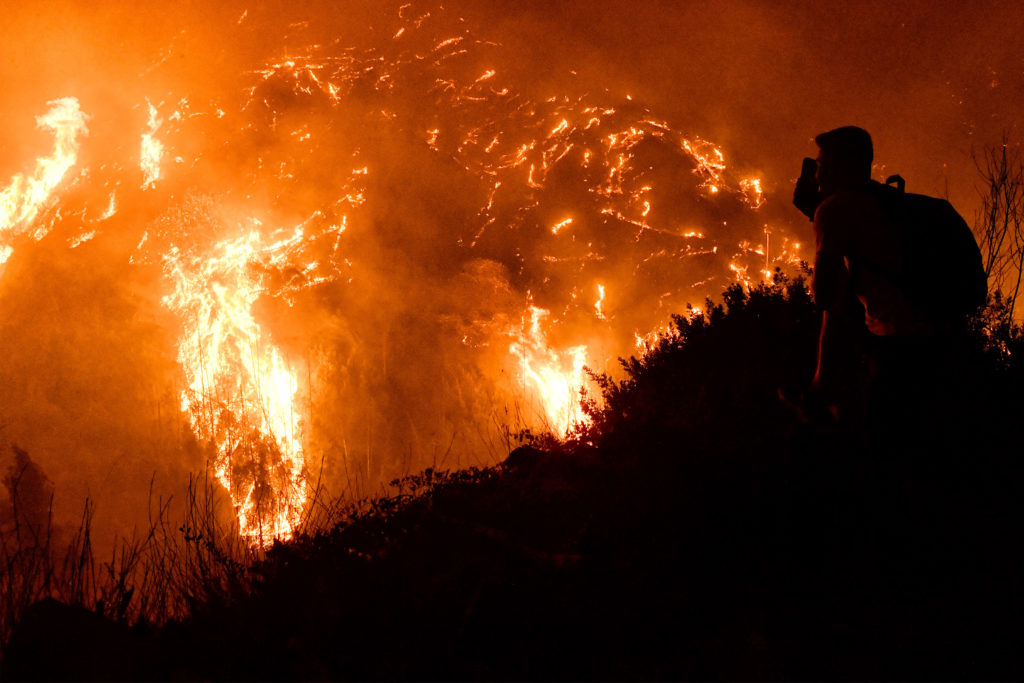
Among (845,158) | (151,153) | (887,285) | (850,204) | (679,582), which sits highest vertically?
(151,153)

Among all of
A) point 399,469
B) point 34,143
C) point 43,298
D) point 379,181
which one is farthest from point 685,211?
point 34,143

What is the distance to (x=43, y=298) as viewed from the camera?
1109 inches

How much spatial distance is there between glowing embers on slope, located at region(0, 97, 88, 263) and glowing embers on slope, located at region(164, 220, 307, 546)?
8.53 meters

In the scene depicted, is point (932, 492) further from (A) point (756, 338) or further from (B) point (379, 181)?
(B) point (379, 181)

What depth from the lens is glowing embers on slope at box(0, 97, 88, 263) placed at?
30000mm

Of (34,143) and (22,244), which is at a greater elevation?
(34,143)

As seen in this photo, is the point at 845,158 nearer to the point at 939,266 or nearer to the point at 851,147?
the point at 851,147

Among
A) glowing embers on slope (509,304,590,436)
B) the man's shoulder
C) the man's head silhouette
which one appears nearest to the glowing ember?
glowing embers on slope (509,304,590,436)

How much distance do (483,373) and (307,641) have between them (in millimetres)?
23439

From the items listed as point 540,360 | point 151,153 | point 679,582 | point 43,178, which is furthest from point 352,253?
point 679,582

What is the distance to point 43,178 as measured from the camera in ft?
104

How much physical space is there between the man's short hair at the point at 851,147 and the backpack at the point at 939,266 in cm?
40

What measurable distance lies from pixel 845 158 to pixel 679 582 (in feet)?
8.05

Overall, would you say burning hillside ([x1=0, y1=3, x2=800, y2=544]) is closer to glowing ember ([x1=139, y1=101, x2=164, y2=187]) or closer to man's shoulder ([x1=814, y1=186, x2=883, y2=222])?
glowing ember ([x1=139, y1=101, x2=164, y2=187])
